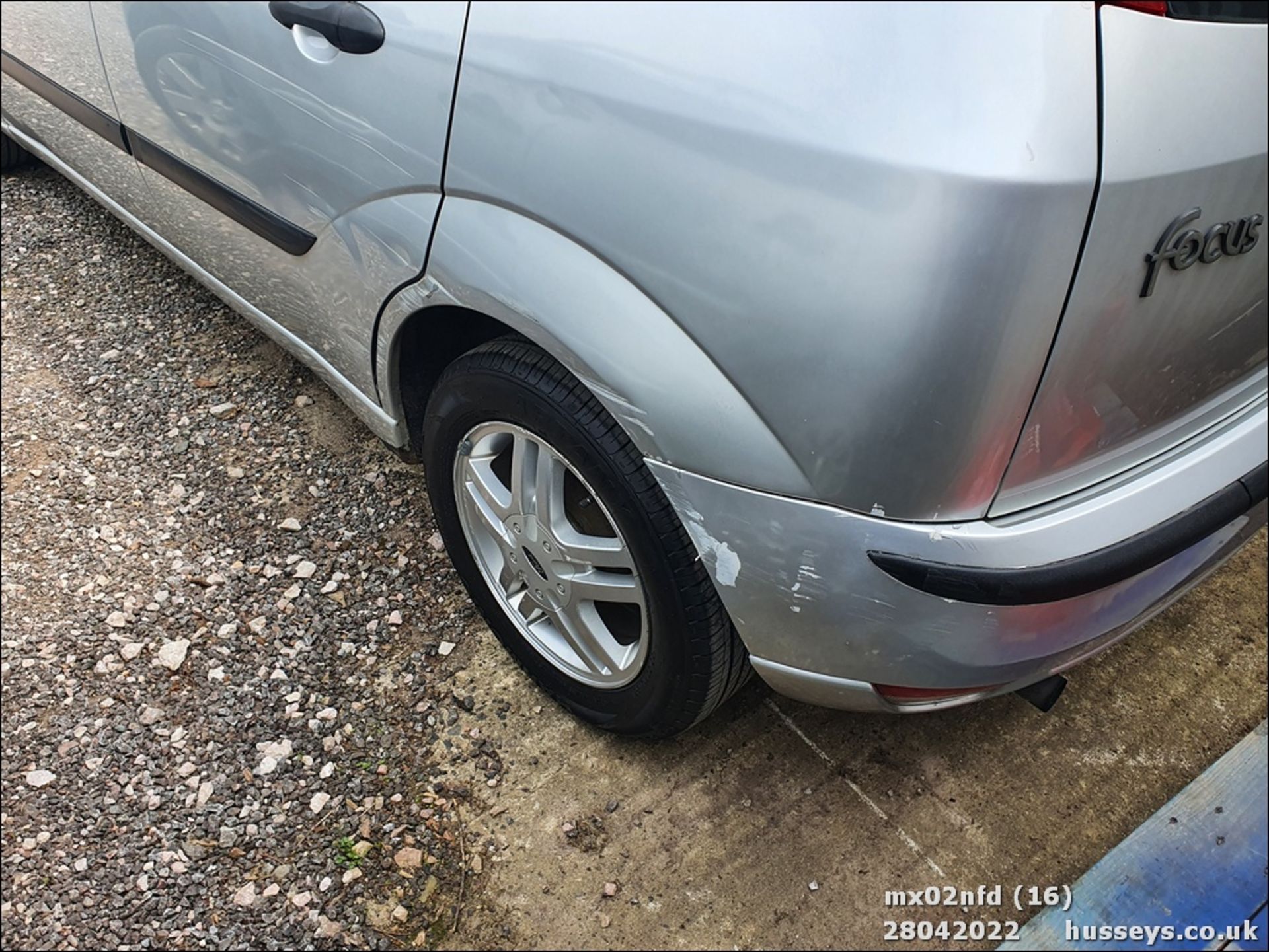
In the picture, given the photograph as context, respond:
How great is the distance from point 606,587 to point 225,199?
1206mm

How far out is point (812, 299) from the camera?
1.13 metres

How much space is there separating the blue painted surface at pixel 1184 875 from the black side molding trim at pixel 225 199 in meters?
1.82

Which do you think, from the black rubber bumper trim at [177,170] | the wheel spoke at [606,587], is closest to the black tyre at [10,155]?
the black rubber bumper trim at [177,170]

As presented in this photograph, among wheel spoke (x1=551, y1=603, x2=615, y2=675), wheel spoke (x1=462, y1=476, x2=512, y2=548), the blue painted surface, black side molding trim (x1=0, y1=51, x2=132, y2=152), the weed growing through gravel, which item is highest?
black side molding trim (x1=0, y1=51, x2=132, y2=152)

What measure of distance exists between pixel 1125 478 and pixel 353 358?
1.41 m

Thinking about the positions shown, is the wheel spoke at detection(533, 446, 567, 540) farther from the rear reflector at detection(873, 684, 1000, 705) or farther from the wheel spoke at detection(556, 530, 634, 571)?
the rear reflector at detection(873, 684, 1000, 705)

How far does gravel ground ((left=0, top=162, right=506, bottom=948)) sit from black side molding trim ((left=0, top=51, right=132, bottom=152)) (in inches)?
25.1

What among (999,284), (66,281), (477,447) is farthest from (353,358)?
(66,281)

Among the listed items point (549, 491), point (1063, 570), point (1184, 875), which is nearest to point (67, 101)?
point (549, 491)

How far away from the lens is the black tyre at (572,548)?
1.46m

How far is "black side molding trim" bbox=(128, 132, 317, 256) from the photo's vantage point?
1895 mm

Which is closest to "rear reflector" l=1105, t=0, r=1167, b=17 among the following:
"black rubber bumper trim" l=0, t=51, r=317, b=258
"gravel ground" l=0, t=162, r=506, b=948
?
"black rubber bumper trim" l=0, t=51, r=317, b=258

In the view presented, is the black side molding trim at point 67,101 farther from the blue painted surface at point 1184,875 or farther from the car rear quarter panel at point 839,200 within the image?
the blue painted surface at point 1184,875

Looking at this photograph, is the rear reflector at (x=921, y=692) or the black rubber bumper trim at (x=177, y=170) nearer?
the rear reflector at (x=921, y=692)
